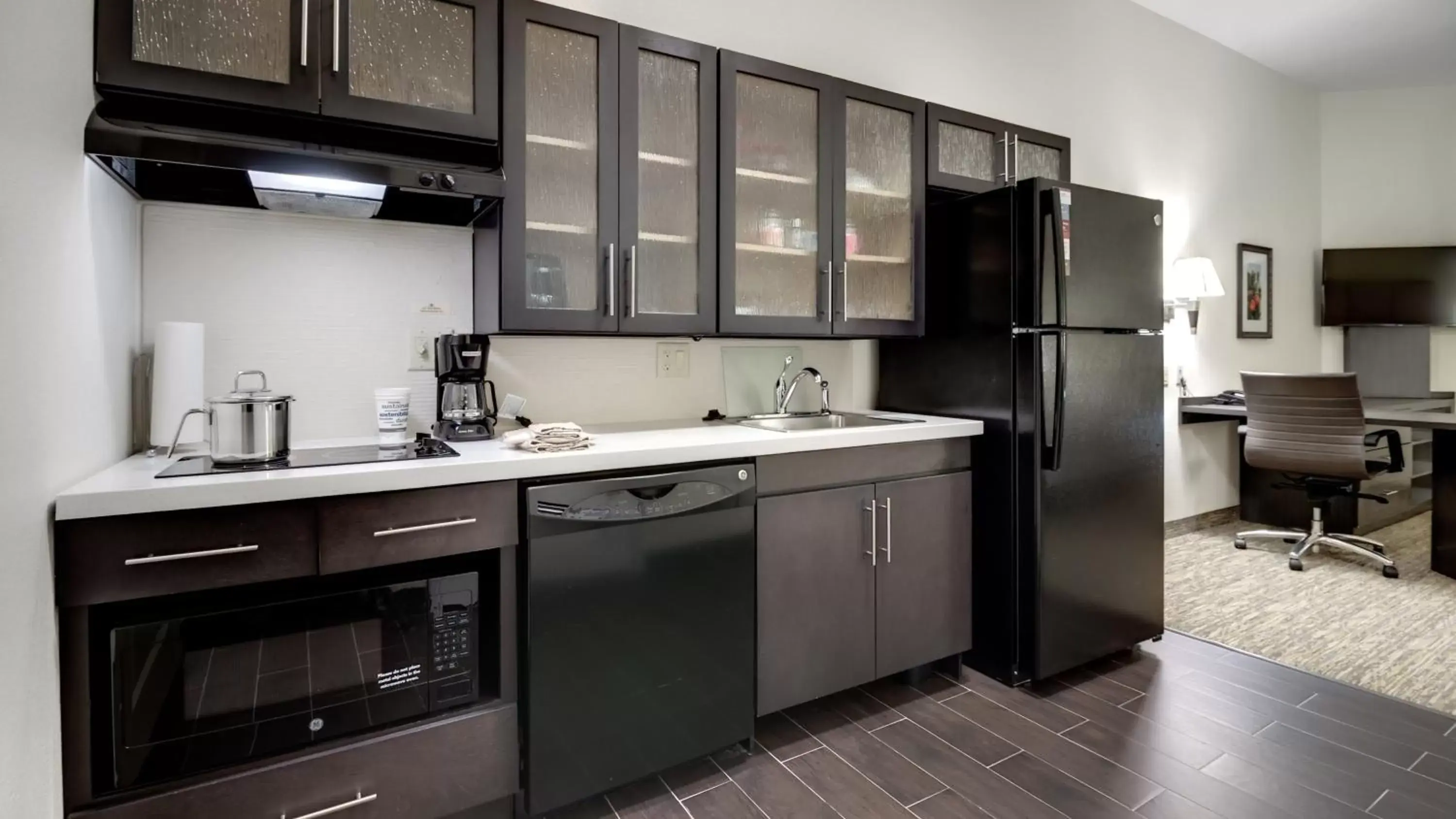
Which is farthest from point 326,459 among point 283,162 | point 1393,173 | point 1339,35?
point 1393,173

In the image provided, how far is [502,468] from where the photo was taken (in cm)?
161

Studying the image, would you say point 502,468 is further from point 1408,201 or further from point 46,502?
point 1408,201

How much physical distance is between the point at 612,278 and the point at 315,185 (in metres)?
0.77

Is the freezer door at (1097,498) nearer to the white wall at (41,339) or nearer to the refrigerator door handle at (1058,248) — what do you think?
the refrigerator door handle at (1058,248)

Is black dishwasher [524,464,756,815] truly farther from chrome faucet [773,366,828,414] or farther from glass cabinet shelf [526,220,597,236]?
chrome faucet [773,366,828,414]

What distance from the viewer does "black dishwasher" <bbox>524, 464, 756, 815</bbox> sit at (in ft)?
5.48

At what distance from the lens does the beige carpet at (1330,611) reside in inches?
101

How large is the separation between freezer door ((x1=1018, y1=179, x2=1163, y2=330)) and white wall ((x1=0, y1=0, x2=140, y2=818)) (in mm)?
2512

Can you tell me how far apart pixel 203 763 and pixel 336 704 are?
0.80 feet

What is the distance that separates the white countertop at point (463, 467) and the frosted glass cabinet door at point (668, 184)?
39 cm

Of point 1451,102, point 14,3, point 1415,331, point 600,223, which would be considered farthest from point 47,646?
point 1451,102

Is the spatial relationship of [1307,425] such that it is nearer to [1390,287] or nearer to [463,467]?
[1390,287]

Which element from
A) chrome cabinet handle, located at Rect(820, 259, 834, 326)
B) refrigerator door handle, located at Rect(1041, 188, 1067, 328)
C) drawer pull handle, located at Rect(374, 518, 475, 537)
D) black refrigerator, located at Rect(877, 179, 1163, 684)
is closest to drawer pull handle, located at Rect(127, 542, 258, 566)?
drawer pull handle, located at Rect(374, 518, 475, 537)

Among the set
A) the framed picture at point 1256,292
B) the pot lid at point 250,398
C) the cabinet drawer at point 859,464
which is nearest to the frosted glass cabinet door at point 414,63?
the pot lid at point 250,398
